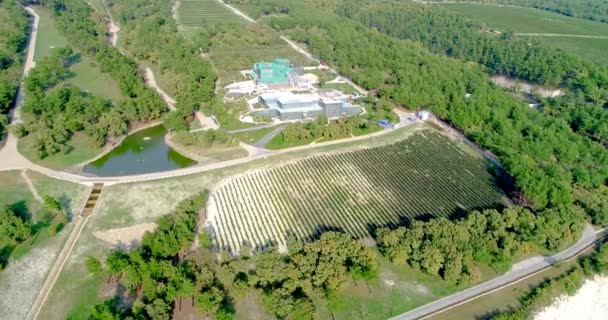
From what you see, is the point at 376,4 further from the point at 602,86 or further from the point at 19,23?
the point at 19,23

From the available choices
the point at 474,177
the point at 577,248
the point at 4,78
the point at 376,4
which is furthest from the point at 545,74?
the point at 4,78

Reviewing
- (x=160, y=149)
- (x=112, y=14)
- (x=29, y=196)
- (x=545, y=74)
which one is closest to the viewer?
(x=29, y=196)

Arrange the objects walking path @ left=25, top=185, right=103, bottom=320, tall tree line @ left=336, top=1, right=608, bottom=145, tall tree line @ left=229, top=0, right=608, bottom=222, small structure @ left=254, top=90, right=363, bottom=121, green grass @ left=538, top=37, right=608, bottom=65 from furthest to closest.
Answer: green grass @ left=538, top=37, right=608, bottom=65, small structure @ left=254, top=90, right=363, bottom=121, tall tree line @ left=336, top=1, right=608, bottom=145, tall tree line @ left=229, top=0, right=608, bottom=222, walking path @ left=25, top=185, right=103, bottom=320

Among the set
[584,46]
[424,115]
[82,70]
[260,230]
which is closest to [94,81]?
[82,70]

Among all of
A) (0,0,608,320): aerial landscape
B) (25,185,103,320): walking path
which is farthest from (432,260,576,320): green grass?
(25,185,103,320): walking path

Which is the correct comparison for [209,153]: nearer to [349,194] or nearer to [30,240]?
[349,194]

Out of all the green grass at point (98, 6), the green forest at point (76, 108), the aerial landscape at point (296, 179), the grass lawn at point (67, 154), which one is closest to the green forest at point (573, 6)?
the aerial landscape at point (296, 179)

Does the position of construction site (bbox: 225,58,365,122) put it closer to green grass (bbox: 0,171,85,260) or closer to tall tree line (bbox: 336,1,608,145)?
green grass (bbox: 0,171,85,260)
